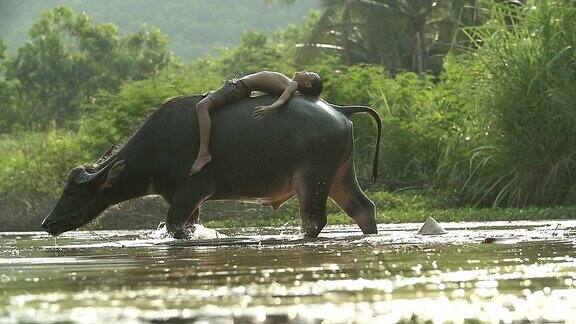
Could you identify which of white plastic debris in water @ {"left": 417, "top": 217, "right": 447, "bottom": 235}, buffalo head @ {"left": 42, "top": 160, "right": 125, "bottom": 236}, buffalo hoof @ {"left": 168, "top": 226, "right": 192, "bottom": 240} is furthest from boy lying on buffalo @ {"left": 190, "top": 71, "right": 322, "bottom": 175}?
white plastic debris in water @ {"left": 417, "top": 217, "right": 447, "bottom": 235}

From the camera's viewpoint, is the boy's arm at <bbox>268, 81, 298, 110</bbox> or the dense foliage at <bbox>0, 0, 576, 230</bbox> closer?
the boy's arm at <bbox>268, 81, 298, 110</bbox>

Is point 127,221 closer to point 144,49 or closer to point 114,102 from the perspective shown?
point 114,102

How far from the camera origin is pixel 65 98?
5200cm

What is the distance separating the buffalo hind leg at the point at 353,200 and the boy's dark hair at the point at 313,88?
642 millimetres

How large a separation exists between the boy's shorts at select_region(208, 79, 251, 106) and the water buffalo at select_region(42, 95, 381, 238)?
0.24 ft

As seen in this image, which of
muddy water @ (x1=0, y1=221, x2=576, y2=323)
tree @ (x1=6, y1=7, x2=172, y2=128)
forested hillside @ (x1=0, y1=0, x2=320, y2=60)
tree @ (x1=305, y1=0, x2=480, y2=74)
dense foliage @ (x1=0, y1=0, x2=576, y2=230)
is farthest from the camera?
forested hillside @ (x1=0, y1=0, x2=320, y2=60)

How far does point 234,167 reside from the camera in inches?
418

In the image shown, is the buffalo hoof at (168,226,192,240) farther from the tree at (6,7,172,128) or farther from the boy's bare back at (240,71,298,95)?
the tree at (6,7,172,128)

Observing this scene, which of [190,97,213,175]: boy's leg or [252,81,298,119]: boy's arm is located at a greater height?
[252,81,298,119]: boy's arm

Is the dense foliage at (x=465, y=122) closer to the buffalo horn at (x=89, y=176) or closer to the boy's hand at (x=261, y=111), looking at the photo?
the boy's hand at (x=261, y=111)

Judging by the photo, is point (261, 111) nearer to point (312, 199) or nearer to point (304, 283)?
point (312, 199)

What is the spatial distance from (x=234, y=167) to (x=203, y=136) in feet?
1.21

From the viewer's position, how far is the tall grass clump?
15367 mm

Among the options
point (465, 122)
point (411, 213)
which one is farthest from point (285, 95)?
point (465, 122)
